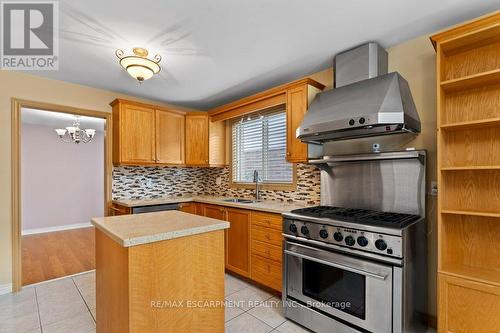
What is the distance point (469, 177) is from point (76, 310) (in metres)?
3.61

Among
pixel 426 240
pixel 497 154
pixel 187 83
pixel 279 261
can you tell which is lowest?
pixel 279 261

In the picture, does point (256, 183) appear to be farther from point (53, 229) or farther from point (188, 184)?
point (53, 229)

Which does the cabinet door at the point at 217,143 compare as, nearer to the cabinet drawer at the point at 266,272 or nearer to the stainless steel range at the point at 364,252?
the cabinet drawer at the point at 266,272

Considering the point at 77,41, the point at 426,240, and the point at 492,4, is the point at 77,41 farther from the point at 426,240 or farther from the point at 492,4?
the point at 426,240

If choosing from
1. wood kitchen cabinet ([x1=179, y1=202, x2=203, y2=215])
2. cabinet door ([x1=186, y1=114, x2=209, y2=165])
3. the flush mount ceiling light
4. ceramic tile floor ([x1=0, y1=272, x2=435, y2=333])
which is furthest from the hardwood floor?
the flush mount ceiling light

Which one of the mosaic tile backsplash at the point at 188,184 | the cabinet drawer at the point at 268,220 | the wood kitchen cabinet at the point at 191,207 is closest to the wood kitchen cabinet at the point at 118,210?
the mosaic tile backsplash at the point at 188,184

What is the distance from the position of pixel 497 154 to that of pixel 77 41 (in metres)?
3.44

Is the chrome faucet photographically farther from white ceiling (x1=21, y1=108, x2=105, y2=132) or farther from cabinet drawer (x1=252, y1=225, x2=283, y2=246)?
white ceiling (x1=21, y1=108, x2=105, y2=132)

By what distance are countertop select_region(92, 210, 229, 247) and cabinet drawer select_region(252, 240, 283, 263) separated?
111 cm

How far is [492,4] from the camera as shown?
68.7 inches

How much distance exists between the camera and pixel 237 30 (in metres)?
2.06

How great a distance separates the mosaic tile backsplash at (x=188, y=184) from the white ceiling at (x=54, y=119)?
170cm

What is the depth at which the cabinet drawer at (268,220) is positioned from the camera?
2574 mm

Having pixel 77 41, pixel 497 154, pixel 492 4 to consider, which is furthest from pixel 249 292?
pixel 492 4
